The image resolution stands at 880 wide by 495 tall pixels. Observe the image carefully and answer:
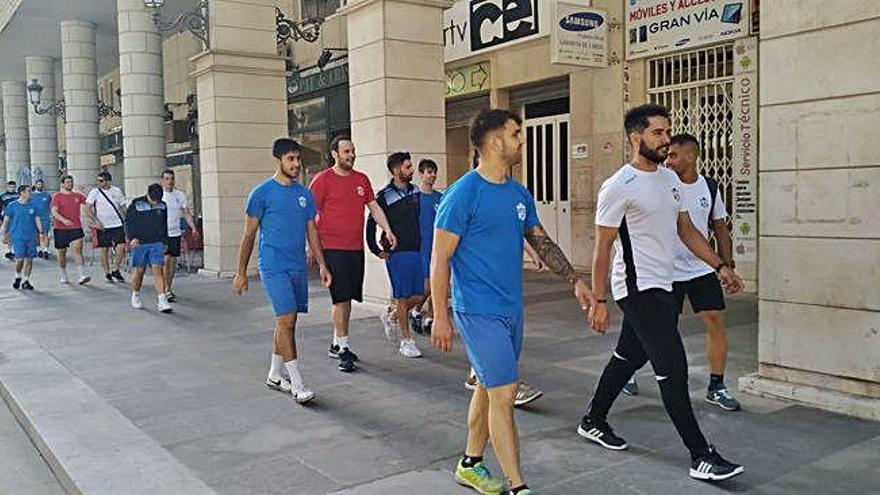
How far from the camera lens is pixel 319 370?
642 cm

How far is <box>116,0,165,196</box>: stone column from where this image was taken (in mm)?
15750

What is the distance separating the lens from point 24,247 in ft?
41.7

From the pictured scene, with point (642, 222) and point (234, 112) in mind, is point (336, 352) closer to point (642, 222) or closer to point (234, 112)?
point (642, 222)

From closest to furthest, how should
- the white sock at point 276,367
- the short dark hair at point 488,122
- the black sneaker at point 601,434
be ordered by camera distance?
the short dark hair at point 488,122 < the black sneaker at point 601,434 < the white sock at point 276,367

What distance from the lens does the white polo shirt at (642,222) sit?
13.1 feet

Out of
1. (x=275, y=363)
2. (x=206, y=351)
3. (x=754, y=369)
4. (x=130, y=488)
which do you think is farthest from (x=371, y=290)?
(x=130, y=488)

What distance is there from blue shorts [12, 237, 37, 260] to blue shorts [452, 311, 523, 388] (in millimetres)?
11211

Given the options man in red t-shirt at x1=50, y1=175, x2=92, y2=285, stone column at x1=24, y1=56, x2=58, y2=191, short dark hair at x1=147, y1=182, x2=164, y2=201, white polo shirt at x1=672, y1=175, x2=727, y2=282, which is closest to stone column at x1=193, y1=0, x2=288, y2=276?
man in red t-shirt at x1=50, y1=175, x2=92, y2=285

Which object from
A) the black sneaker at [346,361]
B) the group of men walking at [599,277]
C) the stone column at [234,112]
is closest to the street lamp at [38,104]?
the stone column at [234,112]

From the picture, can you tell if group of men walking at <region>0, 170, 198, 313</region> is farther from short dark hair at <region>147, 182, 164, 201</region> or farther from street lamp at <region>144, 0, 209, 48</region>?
street lamp at <region>144, 0, 209, 48</region>

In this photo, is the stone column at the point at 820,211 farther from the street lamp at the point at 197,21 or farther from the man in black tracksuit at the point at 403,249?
the street lamp at the point at 197,21

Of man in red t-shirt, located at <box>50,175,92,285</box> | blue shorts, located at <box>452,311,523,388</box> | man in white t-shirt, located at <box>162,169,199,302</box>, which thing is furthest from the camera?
man in red t-shirt, located at <box>50,175,92,285</box>

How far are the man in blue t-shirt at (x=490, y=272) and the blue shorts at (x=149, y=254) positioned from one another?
280 inches

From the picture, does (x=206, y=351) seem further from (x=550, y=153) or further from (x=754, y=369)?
(x=550, y=153)
